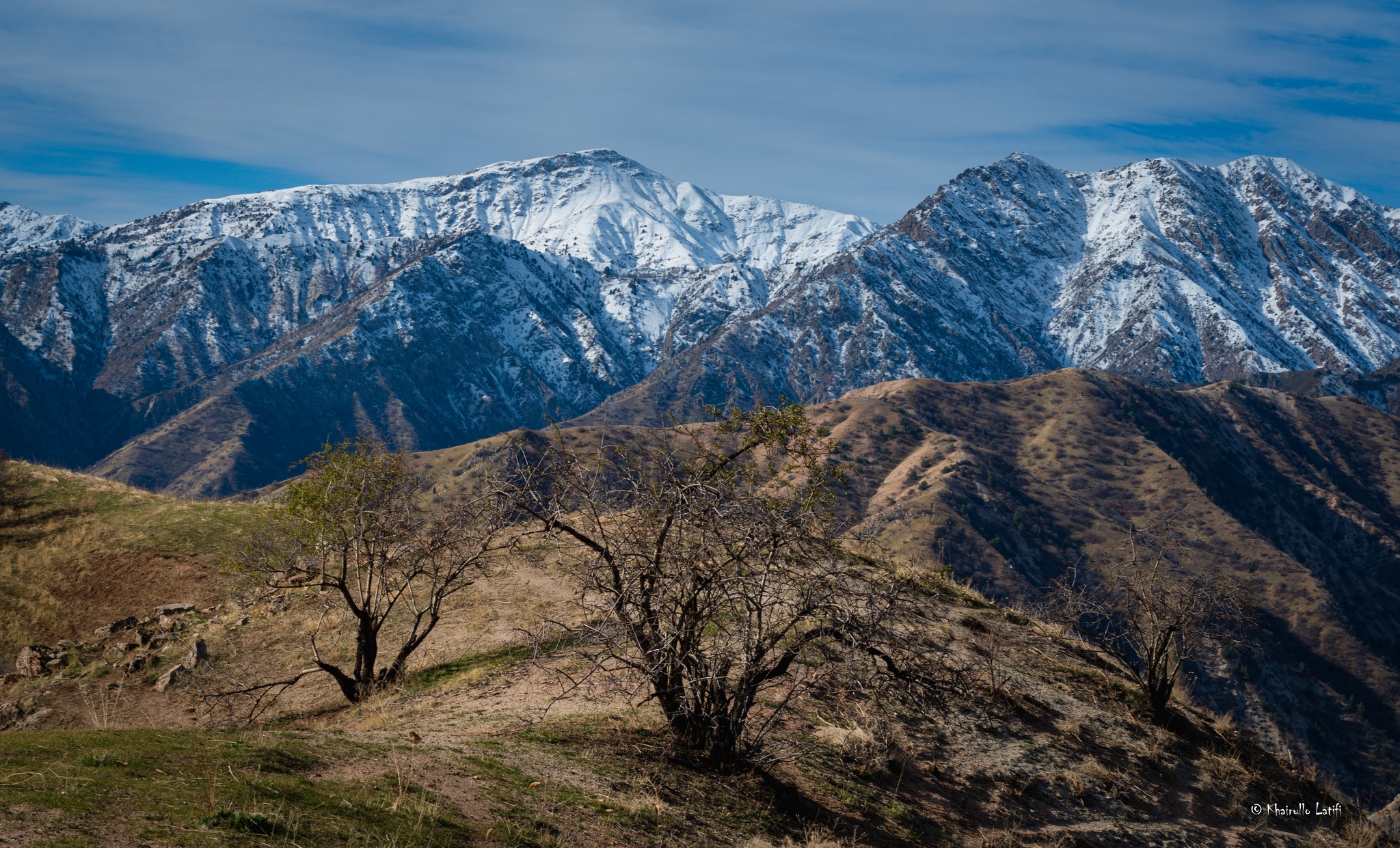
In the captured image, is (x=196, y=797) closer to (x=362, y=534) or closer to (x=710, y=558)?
(x=710, y=558)

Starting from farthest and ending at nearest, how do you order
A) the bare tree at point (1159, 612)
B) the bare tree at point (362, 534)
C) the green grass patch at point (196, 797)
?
the bare tree at point (1159, 612), the bare tree at point (362, 534), the green grass patch at point (196, 797)

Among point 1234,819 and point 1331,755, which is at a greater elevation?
point 1234,819

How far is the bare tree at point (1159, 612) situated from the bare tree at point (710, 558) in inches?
409

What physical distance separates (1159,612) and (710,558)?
14402 millimetres

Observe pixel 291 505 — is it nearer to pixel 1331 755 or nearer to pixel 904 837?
pixel 904 837

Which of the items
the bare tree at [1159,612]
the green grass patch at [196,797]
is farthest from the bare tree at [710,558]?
the bare tree at [1159,612]

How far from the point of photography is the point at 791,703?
18.2 m

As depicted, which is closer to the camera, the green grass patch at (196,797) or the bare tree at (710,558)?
the green grass patch at (196,797)

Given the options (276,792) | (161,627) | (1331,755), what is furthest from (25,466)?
(1331,755)

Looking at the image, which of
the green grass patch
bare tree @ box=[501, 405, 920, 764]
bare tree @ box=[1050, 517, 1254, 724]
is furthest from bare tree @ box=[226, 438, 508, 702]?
bare tree @ box=[1050, 517, 1254, 724]

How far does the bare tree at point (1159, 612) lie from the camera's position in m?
21.2

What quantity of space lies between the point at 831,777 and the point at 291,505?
14774mm

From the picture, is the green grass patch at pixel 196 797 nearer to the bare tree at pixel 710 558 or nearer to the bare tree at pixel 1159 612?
the bare tree at pixel 710 558

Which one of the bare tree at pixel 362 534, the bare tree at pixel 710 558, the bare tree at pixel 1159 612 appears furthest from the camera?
the bare tree at pixel 1159 612
